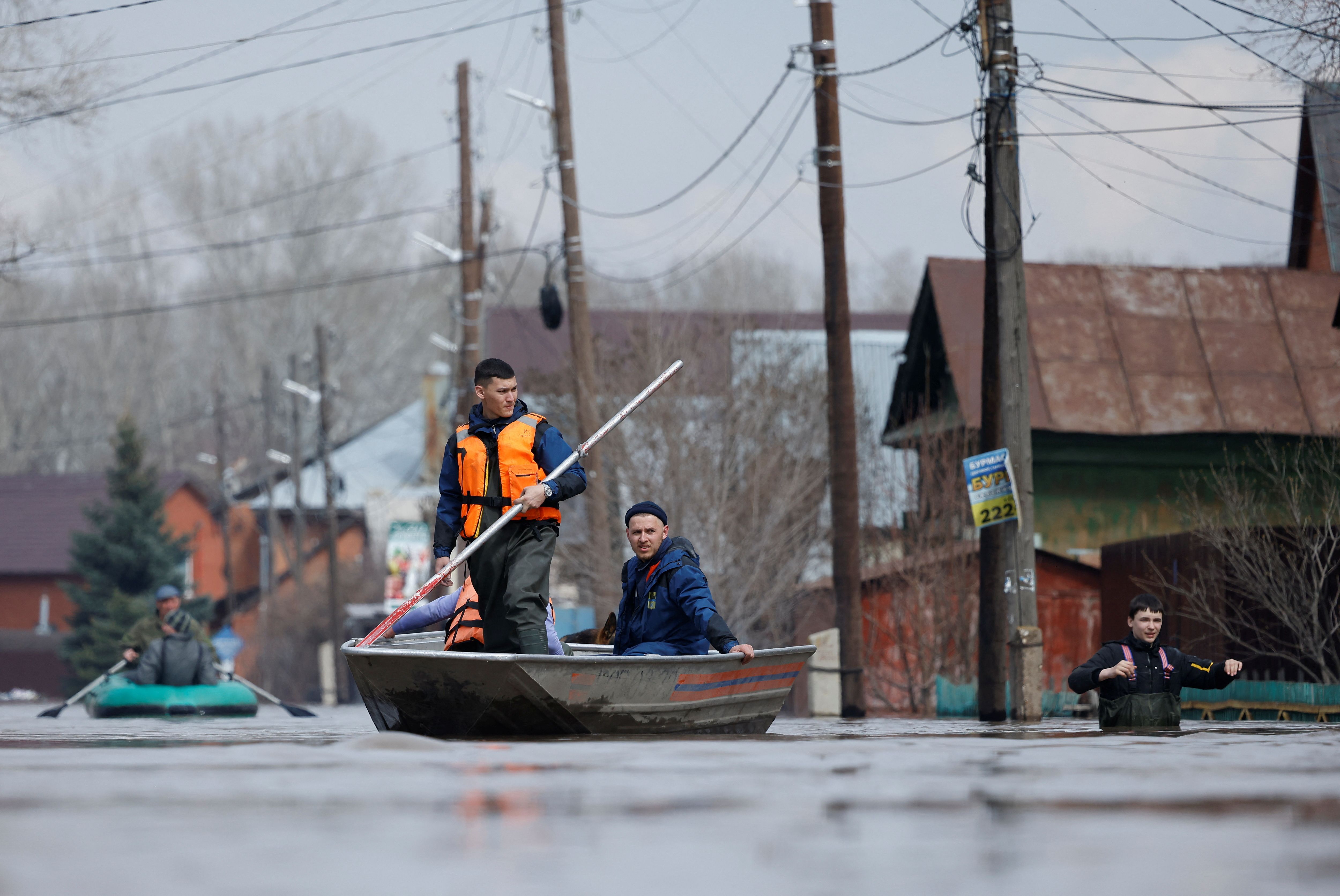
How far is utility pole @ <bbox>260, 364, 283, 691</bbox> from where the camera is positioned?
53.1m

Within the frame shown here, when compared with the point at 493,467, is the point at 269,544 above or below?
above

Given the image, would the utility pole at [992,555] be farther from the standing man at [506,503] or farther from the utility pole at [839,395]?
the standing man at [506,503]

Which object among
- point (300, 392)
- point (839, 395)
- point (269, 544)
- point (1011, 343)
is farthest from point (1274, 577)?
point (269, 544)

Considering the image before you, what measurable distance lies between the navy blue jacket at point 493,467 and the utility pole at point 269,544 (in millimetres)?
42565

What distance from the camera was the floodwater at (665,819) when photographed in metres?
4.40

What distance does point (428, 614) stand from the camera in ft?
41.2

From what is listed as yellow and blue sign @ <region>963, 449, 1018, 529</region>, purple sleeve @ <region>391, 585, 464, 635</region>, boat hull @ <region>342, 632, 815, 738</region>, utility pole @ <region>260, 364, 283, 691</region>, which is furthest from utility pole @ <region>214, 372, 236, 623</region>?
boat hull @ <region>342, 632, 815, 738</region>

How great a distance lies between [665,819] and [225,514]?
57.8 m

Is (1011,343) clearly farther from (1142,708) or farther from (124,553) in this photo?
(124,553)

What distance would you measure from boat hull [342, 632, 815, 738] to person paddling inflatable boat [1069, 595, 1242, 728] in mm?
2072

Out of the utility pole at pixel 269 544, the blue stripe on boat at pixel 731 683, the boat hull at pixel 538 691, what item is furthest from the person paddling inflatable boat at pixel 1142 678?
the utility pole at pixel 269 544

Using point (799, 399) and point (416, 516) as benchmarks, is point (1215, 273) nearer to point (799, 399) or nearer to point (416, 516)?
point (799, 399)

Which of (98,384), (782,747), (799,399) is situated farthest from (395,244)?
(782,747)

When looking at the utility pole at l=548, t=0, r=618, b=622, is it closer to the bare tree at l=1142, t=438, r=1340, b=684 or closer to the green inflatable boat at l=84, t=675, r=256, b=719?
the green inflatable boat at l=84, t=675, r=256, b=719
